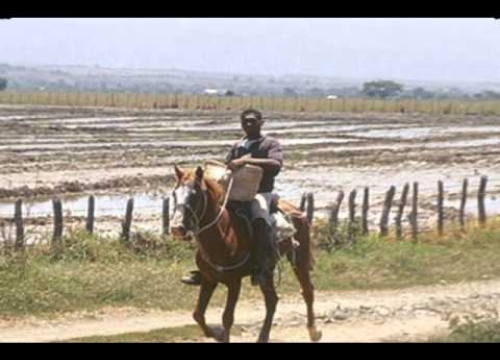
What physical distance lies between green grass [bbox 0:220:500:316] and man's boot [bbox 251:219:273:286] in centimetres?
222

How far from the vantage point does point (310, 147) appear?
43.1m

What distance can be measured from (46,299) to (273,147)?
446cm

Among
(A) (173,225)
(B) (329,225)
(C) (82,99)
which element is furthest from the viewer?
(C) (82,99)

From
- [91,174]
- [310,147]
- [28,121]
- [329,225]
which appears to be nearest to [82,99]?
[28,121]

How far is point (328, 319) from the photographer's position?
41.7 feet

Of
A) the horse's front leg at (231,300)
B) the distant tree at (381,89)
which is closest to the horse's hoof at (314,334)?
the horse's front leg at (231,300)

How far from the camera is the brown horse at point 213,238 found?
9.32 metres

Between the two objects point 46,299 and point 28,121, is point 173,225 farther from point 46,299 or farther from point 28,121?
point 28,121

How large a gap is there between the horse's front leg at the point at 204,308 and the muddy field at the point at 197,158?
10.8 m

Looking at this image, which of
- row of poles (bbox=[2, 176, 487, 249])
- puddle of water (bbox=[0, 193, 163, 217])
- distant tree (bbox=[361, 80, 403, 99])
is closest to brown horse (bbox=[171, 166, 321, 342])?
row of poles (bbox=[2, 176, 487, 249])

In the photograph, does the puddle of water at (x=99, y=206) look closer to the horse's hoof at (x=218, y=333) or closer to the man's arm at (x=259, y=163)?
the horse's hoof at (x=218, y=333)

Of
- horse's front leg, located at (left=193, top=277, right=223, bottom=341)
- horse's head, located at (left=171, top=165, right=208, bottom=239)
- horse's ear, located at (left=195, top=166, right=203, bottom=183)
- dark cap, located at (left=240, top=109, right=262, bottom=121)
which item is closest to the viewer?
horse's head, located at (left=171, top=165, right=208, bottom=239)

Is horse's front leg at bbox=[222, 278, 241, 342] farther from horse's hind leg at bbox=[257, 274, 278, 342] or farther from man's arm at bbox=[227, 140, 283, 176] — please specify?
man's arm at bbox=[227, 140, 283, 176]

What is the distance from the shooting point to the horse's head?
360 inches
